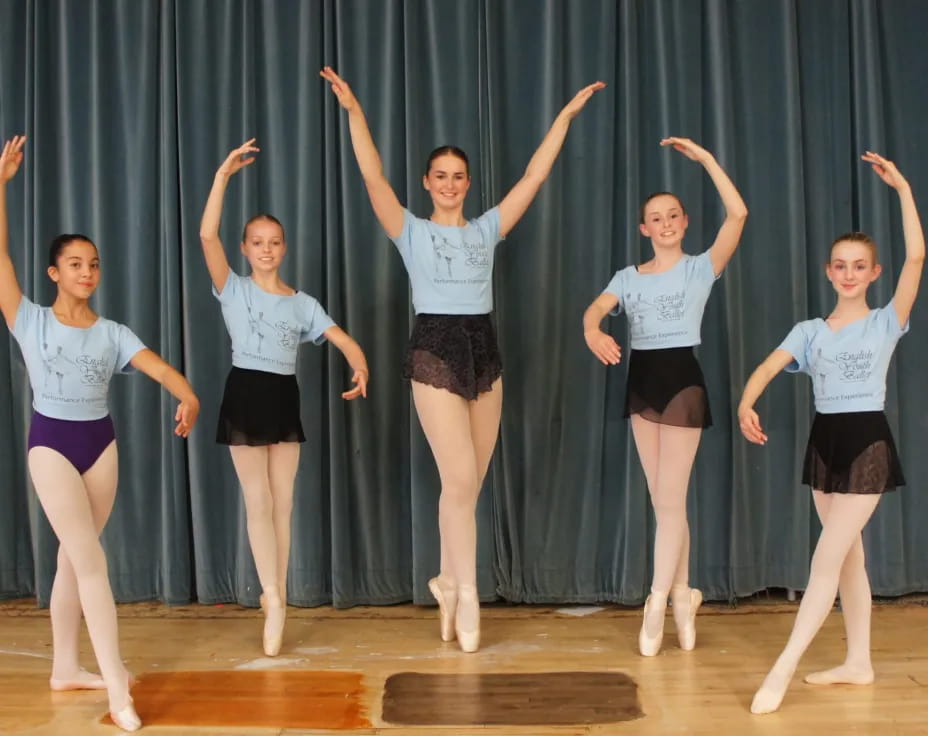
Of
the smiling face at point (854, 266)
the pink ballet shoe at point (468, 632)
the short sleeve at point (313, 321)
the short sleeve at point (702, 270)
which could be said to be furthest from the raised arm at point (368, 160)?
the smiling face at point (854, 266)

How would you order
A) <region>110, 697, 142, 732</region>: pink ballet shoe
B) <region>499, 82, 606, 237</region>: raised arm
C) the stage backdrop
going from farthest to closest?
the stage backdrop → <region>499, 82, 606, 237</region>: raised arm → <region>110, 697, 142, 732</region>: pink ballet shoe

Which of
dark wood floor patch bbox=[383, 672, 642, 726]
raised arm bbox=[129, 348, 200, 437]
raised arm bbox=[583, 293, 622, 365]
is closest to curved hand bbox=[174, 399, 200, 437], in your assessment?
raised arm bbox=[129, 348, 200, 437]

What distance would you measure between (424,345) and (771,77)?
1917 mm

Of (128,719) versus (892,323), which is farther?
(892,323)

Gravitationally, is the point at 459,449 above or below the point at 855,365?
below

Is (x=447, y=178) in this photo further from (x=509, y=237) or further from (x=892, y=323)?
(x=892, y=323)

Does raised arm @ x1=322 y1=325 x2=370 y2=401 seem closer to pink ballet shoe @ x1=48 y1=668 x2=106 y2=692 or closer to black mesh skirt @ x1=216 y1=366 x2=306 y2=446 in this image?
black mesh skirt @ x1=216 y1=366 x2=306 y2=446

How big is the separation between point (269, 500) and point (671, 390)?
1.41 metres

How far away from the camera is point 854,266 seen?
9.43ft

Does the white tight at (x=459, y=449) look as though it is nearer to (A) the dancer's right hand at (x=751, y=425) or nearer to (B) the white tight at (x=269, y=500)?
(B) the white tight at (x=269, y=500)


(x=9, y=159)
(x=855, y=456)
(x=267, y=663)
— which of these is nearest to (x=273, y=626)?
(x=267, y=663)

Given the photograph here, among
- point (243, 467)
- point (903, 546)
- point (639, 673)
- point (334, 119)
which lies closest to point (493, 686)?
point (639, 673)

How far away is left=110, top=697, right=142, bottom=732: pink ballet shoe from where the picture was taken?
8.76ft

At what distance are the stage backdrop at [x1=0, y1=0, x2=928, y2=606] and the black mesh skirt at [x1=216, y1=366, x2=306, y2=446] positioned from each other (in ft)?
2.02
